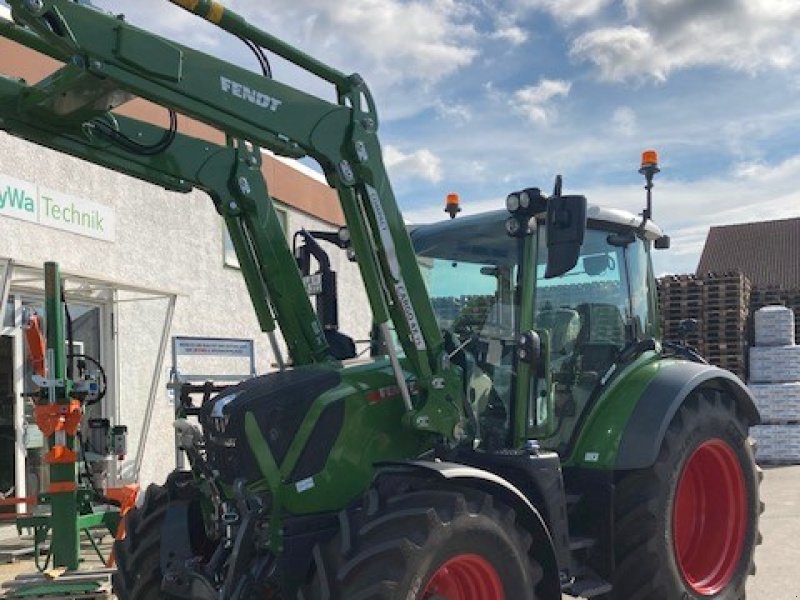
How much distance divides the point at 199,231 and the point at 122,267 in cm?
148

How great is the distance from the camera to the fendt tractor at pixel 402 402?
339 centimetres

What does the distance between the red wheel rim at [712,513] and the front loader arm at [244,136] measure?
2033 mm

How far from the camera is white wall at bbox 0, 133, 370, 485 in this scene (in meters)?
9.12

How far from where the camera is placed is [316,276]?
4.67 m

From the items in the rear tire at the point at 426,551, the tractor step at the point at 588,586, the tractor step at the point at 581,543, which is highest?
the rear tire at the point at 426,551

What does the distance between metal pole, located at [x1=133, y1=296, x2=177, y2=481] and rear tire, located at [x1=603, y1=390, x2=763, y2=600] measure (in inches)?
255

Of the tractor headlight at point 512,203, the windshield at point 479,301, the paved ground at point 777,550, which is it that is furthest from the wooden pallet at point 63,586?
the tractor headlight at point 512,203

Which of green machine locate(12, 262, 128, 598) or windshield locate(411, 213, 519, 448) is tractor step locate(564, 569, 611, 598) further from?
green machine locate(12, 262, 128, 598)

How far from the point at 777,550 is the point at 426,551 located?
4.46m

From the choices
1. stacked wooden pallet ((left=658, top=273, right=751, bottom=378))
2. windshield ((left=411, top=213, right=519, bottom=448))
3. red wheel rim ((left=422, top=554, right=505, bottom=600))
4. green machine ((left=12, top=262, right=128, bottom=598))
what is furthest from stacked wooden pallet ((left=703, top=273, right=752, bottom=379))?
red wheel rim ((left=422, top=554, right=505, bottom=600))

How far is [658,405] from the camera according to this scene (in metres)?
4.67

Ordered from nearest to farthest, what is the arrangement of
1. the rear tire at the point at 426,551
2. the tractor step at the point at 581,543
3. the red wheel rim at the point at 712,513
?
the rear tire at the point at 426,551, the tractor step at the point at 581,543, the red wheel rim at the point at 712,513

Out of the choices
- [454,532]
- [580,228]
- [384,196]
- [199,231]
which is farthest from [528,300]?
[199,231]

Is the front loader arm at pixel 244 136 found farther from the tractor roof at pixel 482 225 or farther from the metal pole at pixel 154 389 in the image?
the metal pole at pixel 154 389
